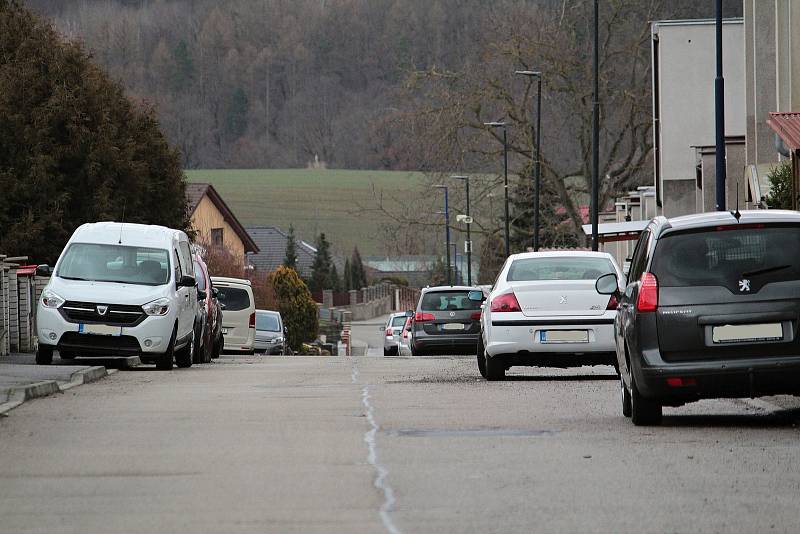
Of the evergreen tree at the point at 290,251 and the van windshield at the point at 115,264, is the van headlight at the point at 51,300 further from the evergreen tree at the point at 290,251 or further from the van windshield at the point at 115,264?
the evergreen tree at the point at 290,251

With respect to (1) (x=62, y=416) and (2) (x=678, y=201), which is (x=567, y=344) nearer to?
(1) (x=62, y=416)

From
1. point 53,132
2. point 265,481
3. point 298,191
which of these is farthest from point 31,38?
point 298,191

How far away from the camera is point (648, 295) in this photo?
12727 mm

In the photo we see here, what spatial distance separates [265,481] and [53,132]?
3288 centimetres

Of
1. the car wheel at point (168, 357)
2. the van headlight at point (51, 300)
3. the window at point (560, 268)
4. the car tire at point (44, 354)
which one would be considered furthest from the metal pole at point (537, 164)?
the window at point (560, 268)

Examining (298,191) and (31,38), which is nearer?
(31,38)

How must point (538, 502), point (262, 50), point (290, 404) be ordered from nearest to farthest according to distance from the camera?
point (538, 502) → point (290, 404) → point (262, 50)

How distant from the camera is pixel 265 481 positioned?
9.69 meters

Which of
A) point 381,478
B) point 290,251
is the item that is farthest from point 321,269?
point 381,478

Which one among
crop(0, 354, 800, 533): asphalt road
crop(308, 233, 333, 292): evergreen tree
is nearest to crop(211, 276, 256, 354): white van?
crop(0, 354, 800, 533): asphalt road

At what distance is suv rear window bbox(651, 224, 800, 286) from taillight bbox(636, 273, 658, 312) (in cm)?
6

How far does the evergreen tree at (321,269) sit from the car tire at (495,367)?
409 ft

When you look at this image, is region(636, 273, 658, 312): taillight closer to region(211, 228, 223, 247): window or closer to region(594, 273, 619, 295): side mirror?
region(594, 273, 619, 295): side mirror

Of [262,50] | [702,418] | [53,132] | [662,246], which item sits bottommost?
[702,418]
